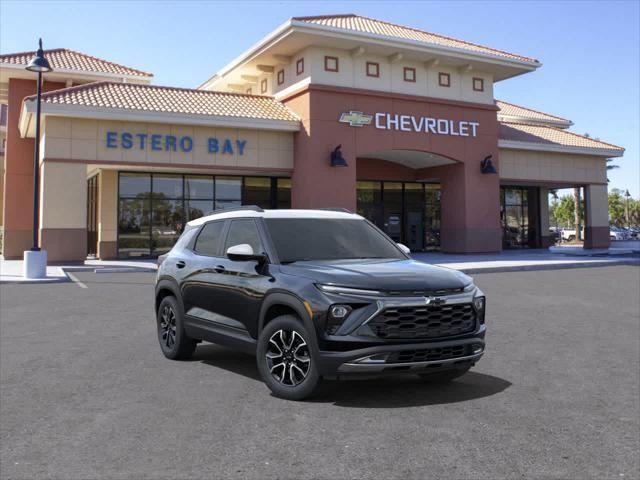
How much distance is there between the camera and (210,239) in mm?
7133

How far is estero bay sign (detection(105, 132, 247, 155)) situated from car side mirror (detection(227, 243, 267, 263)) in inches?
781

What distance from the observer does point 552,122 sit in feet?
137

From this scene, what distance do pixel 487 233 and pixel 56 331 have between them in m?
24.4

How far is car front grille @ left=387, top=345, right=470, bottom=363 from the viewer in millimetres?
5004

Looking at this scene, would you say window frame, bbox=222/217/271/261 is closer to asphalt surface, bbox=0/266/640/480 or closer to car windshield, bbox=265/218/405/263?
car windshield, bbox=265/218/405/263

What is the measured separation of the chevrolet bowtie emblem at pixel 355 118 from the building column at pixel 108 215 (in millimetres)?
10810

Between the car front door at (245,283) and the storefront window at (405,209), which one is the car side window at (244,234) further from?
the storefront window at (405,209)

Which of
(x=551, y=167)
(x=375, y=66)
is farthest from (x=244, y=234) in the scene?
(x=551, y=167)

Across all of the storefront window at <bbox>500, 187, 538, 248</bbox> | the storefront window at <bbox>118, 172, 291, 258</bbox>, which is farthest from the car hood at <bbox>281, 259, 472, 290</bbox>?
the storefront window at <bbox>500, 187, 538, 248</bbox>

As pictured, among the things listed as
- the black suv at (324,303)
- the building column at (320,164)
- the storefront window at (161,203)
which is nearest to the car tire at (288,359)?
the black suv at (324,303)

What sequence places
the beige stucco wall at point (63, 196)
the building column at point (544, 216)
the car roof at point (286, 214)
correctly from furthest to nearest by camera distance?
the building column at point (544, 216) < the beige stucco wall at point (63, 196) < the car roof at point (286, 214)

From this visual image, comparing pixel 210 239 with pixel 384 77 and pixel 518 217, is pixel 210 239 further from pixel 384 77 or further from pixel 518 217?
pixel 518 217

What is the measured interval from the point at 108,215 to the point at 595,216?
90.3 feet

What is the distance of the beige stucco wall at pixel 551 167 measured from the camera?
32500 millimetres
